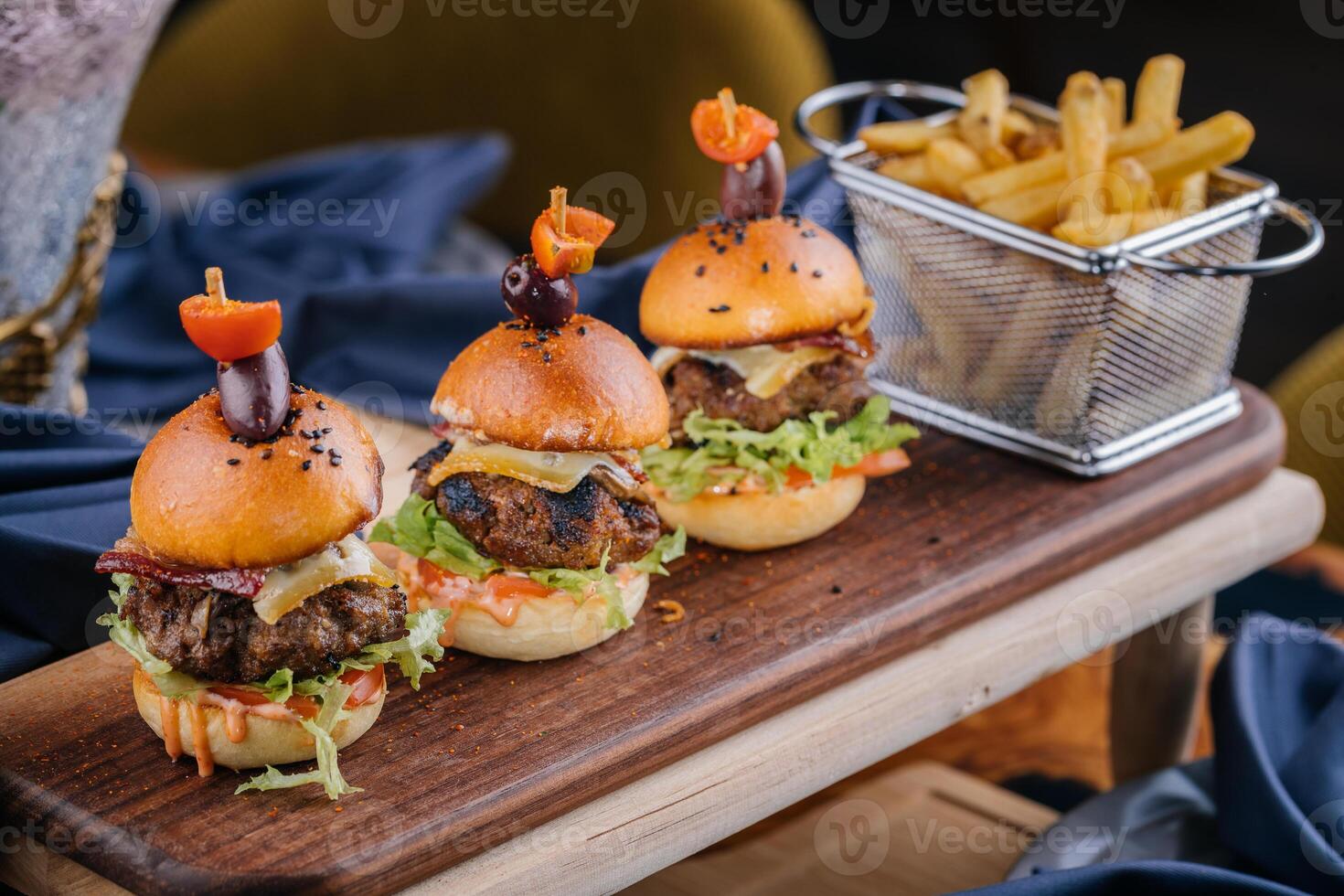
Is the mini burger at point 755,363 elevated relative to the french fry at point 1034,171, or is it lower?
lower

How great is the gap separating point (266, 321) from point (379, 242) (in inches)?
94.6

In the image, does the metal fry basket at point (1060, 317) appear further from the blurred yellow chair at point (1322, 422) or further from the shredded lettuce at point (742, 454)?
the blurred yellow chair at point (1322, 422)

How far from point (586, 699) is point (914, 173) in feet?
4.80

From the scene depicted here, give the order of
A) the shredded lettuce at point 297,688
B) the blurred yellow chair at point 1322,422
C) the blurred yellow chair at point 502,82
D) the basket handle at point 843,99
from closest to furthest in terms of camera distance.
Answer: the shredded lettuce at point 297,688
the basket handle at point 843,99
the blurred yellow chair at point 1322,422
the blurred yellow chair at point 502,82

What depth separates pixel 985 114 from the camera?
307cm

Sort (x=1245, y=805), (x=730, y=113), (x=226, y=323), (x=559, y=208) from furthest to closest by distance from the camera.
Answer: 1. (x=730, y=113)
2. (x=1245, y=805)
3. (x=559, y=208)
4. (x=226, y=323)

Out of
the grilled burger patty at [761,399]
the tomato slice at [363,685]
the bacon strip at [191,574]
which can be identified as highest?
the bacon strip at [191,574]

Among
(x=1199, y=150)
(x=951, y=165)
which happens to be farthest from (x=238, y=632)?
(x=1199, y=150)

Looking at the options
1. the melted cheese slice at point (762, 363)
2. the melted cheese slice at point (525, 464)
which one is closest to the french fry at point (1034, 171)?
the melted cheese slice at point (762, 363)

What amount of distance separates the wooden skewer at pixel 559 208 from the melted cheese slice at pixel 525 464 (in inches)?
14.4

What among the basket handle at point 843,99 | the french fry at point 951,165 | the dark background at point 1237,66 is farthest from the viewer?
the dark background at point 1237,66

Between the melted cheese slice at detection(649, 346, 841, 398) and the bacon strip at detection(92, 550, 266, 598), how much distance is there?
3.38ft

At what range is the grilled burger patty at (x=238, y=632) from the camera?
1.99 metres

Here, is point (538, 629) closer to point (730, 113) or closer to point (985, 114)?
point (730, 113)
